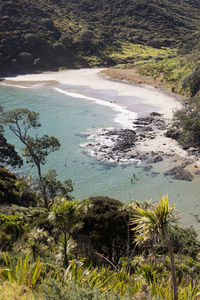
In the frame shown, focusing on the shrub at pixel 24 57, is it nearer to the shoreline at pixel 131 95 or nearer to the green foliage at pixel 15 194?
the shoreline at pixel 131 95

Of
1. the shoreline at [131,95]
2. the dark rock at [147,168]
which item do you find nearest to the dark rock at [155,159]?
the shoreline at [131,95]

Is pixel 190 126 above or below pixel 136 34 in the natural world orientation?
below

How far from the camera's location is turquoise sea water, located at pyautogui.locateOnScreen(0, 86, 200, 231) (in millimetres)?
33125

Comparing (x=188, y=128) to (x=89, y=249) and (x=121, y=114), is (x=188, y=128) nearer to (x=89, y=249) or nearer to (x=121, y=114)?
(x=121, y=114)

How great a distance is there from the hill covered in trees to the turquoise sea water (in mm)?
58360

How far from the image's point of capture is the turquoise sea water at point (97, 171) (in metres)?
33.1

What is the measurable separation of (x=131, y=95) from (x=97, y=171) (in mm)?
41058

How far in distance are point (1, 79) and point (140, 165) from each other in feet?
241

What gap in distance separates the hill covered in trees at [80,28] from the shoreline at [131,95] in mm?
13842

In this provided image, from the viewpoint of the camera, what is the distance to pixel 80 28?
141000 mm

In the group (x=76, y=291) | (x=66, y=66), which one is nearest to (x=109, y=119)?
(x=76, y=291)

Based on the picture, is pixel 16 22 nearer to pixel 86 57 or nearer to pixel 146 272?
pixel 86 57

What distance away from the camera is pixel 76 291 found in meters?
8.52

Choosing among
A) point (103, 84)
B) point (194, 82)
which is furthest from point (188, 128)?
point (103, 84)
